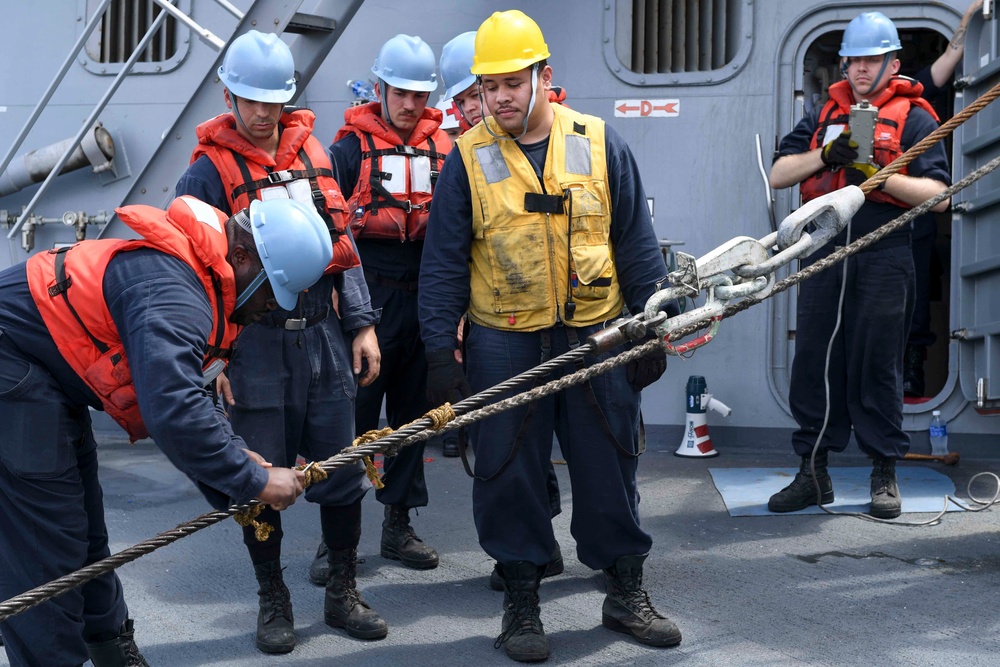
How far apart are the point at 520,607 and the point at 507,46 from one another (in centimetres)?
195

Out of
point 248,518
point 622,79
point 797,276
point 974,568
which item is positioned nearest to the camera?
point 248,518

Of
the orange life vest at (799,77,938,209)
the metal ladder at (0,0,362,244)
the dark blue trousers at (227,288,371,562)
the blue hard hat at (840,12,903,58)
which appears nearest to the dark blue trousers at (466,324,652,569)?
the dark blue trousers at (227,288,371,562)

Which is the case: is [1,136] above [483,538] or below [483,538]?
above

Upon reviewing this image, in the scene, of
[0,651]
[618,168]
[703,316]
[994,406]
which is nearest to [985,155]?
[994,406]

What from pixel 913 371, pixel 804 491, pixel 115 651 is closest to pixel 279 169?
pixel 115 651

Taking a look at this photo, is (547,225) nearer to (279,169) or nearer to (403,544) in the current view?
(279,169)

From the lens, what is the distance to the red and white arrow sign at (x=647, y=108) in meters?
6.53

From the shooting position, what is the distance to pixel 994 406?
19.4ft

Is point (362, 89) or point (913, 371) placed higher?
point (362, 89)

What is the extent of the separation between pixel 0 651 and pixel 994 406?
4888mm

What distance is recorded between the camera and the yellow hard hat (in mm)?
3713

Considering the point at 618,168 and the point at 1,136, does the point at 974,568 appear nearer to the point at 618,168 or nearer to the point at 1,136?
the point at 618,168

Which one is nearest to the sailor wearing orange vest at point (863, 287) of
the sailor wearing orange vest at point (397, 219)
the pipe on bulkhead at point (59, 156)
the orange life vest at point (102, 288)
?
the sailor wearing orange vest at point (397, 219)

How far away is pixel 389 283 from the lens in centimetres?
479
